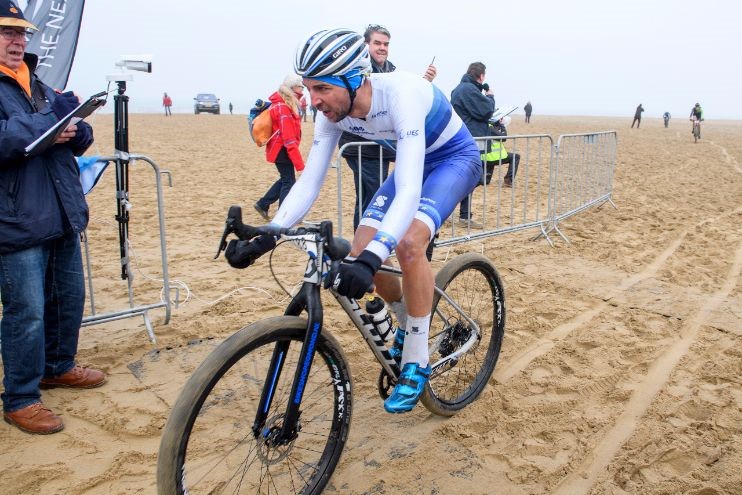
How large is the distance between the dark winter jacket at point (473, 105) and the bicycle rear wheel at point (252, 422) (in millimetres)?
6564

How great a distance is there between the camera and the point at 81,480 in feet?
9.58

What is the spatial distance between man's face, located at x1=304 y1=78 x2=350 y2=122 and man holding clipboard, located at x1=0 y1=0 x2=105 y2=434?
1.46 m

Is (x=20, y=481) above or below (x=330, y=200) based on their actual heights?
below

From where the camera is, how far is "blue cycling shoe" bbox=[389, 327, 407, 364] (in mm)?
3243

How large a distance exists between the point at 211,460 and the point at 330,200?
8154 mm

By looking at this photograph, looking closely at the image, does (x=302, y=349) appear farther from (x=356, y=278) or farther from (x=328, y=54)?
(x=328, y=54)

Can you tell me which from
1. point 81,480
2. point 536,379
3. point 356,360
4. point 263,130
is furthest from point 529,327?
point 263,130

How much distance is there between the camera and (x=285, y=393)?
2.61 meters

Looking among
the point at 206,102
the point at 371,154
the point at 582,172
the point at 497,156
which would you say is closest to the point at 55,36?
the point at 371,154

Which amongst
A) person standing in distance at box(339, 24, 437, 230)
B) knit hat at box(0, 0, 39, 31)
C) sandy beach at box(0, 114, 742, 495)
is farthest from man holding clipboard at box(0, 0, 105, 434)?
person standing in distance at box(339, 24, 437, 230)

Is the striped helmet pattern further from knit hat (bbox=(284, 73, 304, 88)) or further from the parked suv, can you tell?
the parked suv

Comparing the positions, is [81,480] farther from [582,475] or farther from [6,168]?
[582,475]

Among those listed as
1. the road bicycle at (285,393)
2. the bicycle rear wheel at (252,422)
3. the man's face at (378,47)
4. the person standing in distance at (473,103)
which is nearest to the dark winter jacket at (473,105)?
the person standing in distance at (473,103)

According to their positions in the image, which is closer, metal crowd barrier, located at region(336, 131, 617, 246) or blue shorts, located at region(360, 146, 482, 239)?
blue shorts, located at region(360, 146, 482, 239)
